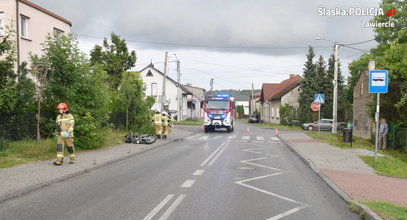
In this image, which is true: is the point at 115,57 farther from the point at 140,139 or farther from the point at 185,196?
the point at 185,196

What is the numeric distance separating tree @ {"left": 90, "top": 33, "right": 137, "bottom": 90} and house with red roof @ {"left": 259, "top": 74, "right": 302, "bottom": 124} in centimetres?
2650

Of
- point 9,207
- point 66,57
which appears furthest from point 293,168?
point 66,57

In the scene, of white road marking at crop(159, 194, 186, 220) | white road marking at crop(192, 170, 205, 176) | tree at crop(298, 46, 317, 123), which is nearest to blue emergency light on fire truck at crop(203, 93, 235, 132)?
tree at crop(298, 46, 317, 123)

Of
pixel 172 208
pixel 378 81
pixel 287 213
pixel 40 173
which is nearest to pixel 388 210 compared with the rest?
pixel 287 213

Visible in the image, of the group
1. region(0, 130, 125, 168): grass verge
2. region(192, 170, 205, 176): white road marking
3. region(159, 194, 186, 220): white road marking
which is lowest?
region(192, 170, 205, 176): white road marking

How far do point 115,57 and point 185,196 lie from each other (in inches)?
1143

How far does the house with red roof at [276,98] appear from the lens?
5562 centimetres

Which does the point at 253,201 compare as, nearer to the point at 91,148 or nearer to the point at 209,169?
the point at 209,169

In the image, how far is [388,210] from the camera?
6.29m

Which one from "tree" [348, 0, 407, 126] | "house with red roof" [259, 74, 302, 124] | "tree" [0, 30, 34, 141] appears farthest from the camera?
"house with red roof" [259, 74, 302, 124]

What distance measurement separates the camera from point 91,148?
53.7 feet

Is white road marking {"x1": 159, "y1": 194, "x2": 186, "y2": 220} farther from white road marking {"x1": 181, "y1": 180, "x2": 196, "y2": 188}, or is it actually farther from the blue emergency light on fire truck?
the blue emergency light on fire truck

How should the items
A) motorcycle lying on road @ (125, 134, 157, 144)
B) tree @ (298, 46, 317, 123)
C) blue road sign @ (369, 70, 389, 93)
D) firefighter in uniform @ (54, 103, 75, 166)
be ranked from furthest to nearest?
tree @ (298, 46, 317, 123)
motorcycle lying on road @ (125, 134, 157, 144)
blue road sign @ (369, 70, 389, 93)
firefighter in uniform @ (54, 103, 75, 166)

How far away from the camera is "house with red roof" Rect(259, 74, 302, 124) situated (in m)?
55.6
